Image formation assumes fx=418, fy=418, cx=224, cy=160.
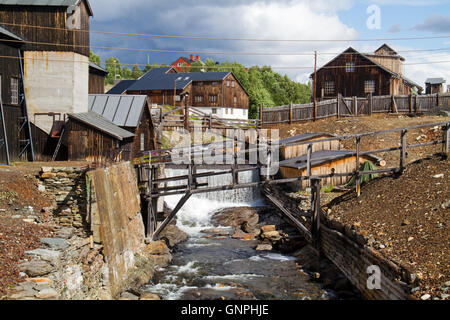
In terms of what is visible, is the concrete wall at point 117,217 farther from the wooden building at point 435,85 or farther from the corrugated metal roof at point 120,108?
the wooden building at point 435,85

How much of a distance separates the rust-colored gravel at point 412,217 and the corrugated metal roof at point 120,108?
14.3m

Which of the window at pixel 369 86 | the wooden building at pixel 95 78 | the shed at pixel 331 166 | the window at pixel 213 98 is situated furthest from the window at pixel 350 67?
the wooden building at pixel 95 78

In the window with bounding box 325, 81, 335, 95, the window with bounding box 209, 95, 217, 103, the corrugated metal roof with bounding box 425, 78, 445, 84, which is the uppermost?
the corrugated metal roof with bounding box 425, 78, 445, 84

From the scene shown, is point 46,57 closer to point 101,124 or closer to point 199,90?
point 101,124

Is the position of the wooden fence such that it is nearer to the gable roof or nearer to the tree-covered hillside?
the gable roof

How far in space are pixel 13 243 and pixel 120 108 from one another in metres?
17.4

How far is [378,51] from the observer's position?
2071 inches

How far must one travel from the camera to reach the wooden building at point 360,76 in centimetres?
4444

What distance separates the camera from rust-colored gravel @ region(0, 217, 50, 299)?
407 inches

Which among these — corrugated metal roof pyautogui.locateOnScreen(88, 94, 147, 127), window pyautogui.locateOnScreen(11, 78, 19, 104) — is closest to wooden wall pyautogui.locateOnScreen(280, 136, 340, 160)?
corrugated metal roof pyautogui.locateOnScreen(88, 94, 147, 127)

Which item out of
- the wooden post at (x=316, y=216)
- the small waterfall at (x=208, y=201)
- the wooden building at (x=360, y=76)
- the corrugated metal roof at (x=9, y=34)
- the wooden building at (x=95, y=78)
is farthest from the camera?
the wooden building at (x=360, y=76)

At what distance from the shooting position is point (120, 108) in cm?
2825

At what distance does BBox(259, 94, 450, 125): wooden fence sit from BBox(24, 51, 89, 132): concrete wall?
22031 millimetres

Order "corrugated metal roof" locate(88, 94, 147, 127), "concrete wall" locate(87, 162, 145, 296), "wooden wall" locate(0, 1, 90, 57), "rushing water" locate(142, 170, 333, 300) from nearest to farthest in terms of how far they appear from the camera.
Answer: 1. "concrete wall" locate(87, 162, 145, 296)
2. "rushing water" locate(142, 170, 333, 300)
3. "wooden wall" locate(0, 1, 90, 57)
4. "corrugated metal roof" locate(88, 94, 147, 127)
